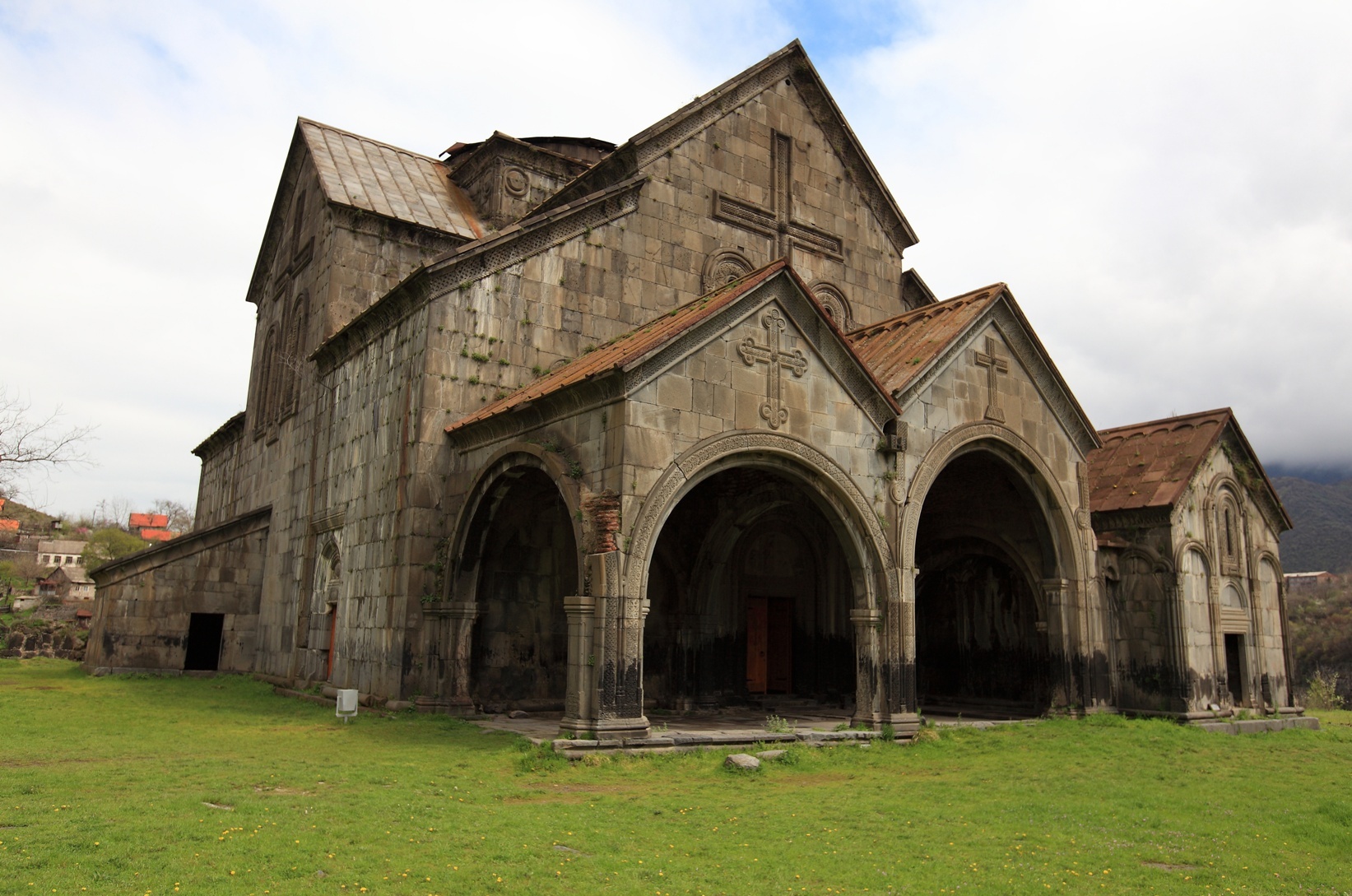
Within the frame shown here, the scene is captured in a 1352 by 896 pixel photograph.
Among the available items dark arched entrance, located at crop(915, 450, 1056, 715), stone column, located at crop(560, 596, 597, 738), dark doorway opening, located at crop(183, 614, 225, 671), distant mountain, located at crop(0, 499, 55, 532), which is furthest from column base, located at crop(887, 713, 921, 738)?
distant mountain, located at crop(0, 499, 55, 532)

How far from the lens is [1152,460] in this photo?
17938 millimetres

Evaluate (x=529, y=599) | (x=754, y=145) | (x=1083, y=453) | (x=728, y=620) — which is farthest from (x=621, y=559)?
(x=754, y=145)

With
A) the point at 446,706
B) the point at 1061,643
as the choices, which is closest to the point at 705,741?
the point at 446,706

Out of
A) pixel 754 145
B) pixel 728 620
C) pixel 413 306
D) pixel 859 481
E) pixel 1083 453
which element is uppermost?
pixel 754 145

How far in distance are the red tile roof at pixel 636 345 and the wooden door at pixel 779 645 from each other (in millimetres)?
6570

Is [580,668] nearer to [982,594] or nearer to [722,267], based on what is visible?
[722,267]

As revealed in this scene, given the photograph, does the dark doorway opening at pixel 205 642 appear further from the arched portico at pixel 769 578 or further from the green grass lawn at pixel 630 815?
the arched portico at pixel 769 578

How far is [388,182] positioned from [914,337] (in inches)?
512

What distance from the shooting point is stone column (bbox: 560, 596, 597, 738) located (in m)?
11.0

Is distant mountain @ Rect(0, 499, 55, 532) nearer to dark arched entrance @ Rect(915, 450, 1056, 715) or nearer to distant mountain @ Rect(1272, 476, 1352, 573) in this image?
dark arched entrance @ Rect(915, 450, 1056, 715)

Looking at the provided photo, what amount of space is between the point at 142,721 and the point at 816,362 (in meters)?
10.5

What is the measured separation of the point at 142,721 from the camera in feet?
44.3

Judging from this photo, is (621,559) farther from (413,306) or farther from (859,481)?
(413,306)

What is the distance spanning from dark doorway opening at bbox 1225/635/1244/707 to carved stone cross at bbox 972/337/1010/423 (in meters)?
6.84
